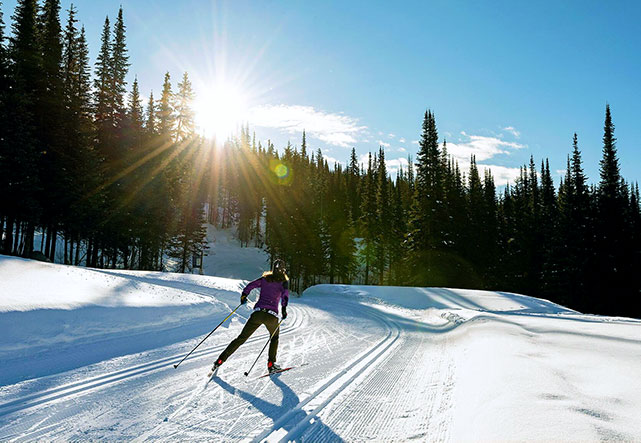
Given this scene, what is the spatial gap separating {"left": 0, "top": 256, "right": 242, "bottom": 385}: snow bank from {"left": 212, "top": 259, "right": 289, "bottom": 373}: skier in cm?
298

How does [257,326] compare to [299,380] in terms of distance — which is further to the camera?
[257,326]

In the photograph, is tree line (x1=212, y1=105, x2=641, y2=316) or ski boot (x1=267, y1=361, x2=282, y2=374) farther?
tree line (x1=212, y1=105, x2=641, y2=316)

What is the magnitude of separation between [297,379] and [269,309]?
1409 millimetres

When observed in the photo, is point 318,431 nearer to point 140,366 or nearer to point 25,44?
point 140,366

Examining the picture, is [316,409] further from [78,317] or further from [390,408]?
[78,317]

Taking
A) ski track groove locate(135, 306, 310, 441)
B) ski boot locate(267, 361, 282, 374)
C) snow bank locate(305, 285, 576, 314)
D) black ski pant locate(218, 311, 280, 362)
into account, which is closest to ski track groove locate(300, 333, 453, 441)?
ski track groove locate(135, 306, 310, 441)

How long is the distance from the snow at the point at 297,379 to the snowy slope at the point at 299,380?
1.0 inches

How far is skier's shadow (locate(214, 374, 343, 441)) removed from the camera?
4.39 meters

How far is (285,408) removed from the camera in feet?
16.7

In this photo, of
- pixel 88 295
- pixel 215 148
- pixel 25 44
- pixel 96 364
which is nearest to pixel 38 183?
pixel 25 44

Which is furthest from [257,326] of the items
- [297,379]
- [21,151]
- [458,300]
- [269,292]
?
[21,151]

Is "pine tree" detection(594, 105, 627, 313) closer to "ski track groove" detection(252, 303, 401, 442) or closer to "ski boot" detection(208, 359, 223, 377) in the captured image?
"ski track groove" detection(252, 303, 401, 442)

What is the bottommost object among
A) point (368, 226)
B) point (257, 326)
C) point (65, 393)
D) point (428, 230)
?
point (65, 393)

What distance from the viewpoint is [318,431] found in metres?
4.41
